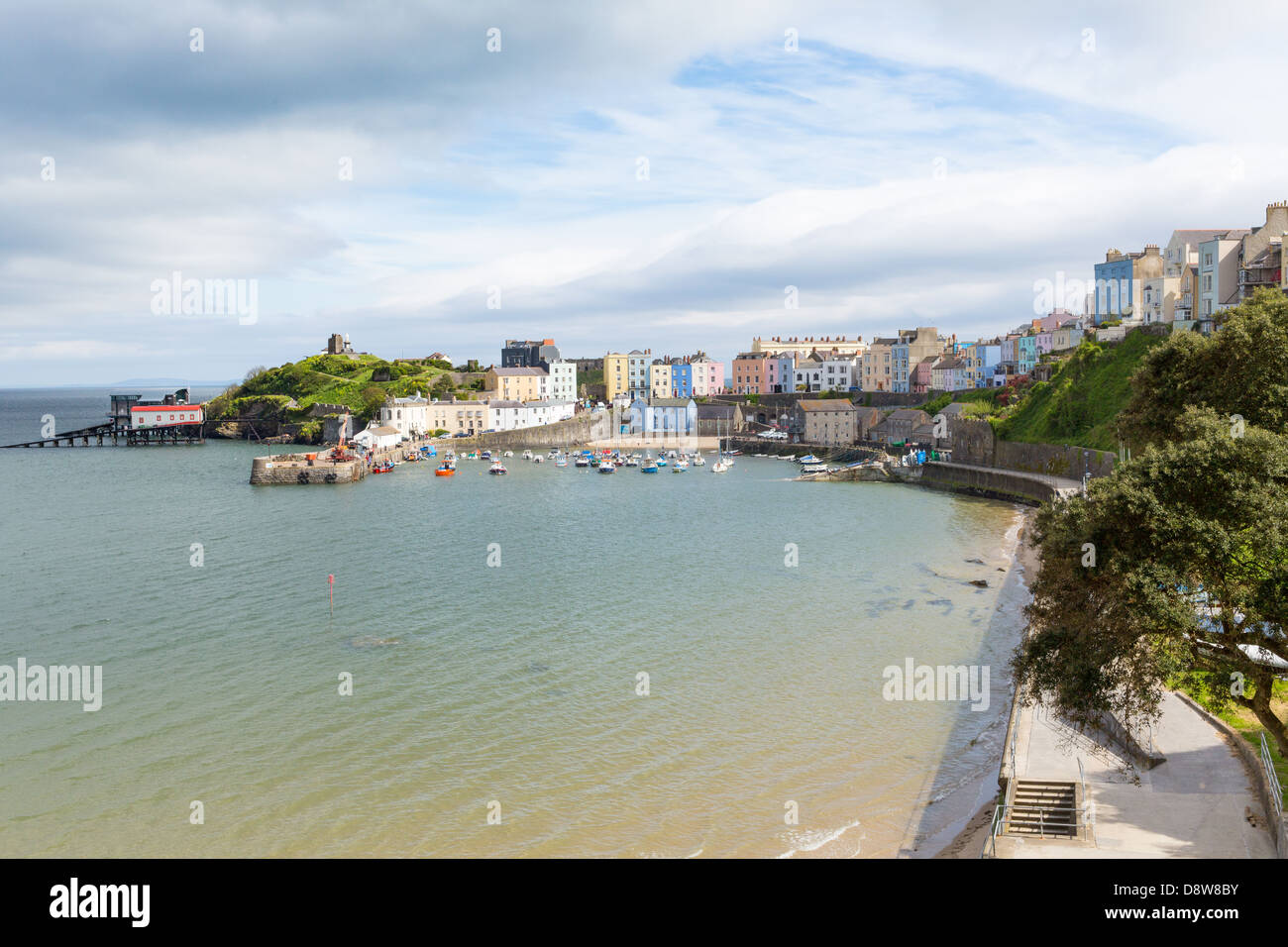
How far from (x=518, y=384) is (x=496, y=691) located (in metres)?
111

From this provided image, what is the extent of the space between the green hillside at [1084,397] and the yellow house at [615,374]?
282ft

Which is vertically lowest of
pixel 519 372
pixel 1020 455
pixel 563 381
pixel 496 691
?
pixel 496 691

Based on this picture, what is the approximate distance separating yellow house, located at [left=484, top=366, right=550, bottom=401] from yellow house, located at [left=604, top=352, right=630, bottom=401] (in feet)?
51.0

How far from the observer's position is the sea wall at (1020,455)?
52406 mm

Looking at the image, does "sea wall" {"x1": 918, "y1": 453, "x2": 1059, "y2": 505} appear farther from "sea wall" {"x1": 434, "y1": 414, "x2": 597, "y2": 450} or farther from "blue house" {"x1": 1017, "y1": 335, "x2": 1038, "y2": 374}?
"sea wall" {"x1": 434, "y1": 414, "x2": 597, "y2": 450}

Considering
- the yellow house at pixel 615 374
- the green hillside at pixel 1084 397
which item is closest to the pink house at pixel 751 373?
the yellow house at pixel 615 374

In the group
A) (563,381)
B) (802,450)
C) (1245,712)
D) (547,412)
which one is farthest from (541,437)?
(1245,712)

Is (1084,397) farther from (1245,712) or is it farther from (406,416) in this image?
(406,416)

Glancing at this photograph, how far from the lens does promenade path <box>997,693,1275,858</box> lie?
12.1 m

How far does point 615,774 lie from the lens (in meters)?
17.1

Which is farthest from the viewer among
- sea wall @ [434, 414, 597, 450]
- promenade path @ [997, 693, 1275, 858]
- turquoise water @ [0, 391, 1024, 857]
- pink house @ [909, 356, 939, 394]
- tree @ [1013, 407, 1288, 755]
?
pink house @ [909, 356, 939, 394]

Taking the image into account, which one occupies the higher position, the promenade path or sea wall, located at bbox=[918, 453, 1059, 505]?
sea wall, located at bbox=[918, 453, 1059, 505]

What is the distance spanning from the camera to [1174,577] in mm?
12484

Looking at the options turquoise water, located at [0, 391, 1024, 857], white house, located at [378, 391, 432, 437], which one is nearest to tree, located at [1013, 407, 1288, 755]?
turquoise water, located at [0, 391, 1024, 857]
